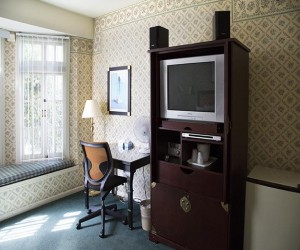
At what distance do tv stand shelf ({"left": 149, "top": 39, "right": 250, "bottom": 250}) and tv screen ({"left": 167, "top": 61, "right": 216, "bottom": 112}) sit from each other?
0.18 feet

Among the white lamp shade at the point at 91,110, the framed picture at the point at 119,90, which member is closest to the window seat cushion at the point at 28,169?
the white lamp shade at the point at 91,110

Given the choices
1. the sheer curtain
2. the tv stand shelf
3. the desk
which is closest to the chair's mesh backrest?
the desk

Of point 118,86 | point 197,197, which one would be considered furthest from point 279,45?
point 118,86

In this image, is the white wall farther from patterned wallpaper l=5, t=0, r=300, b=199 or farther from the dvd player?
the dvd player

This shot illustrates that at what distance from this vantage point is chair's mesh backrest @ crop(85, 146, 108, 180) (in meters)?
2.52

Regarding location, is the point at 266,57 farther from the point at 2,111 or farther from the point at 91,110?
the point at 2,111

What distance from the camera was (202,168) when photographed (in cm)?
203

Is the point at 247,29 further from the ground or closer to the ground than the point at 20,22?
closer to the ground

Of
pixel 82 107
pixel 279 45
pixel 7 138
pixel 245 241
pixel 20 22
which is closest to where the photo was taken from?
pixel 245 241

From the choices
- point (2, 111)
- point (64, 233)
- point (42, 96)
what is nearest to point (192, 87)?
point (64, 233)

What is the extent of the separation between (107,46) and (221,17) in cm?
216

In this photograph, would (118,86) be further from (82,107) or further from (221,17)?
(221,17)

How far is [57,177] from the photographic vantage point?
3383 mm

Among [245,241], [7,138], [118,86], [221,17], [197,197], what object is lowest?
[245,241]
